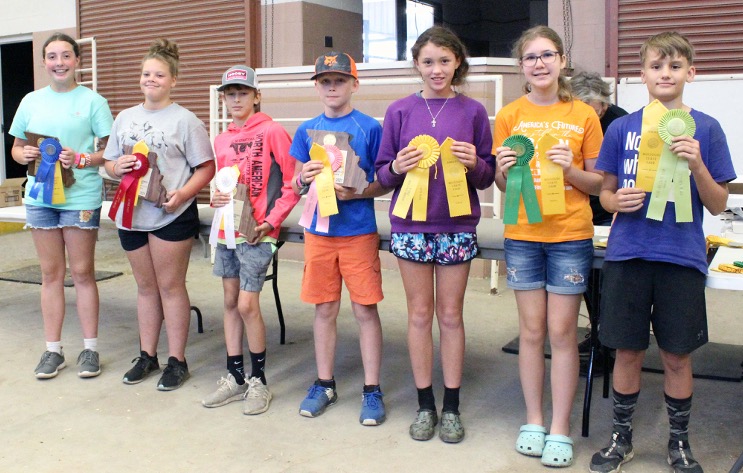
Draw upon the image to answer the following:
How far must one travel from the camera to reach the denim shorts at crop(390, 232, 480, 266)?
2934 mm

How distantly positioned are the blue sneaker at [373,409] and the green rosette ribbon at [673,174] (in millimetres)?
1368

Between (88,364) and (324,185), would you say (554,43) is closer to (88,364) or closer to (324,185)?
(324,185)

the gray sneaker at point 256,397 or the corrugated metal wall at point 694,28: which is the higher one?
the corrugated metal wall at point 694,28

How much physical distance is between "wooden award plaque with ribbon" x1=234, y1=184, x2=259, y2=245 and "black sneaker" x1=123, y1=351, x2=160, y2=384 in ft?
3.07

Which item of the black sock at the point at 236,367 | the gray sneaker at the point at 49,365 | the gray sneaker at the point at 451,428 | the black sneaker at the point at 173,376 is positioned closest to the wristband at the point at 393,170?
the gray sneaker at the point at 451,428

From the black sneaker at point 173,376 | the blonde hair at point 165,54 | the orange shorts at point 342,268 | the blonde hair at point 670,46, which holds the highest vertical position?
the blonde hair at point 165,54

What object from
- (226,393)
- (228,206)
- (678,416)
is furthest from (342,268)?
(678,416)

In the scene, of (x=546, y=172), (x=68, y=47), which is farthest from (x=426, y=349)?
(x=68, y=47)

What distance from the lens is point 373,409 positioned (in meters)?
3.21

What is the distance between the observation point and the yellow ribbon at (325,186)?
3059 mm

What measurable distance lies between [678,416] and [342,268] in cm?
138

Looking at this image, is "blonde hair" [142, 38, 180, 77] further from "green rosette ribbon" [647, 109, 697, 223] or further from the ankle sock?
"green rosette ribbon" [647, 109, 697, 223]

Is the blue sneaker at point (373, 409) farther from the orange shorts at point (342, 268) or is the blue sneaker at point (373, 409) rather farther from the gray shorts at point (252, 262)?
the gray shorts at point (252, 262)

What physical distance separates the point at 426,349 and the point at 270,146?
1.08m
